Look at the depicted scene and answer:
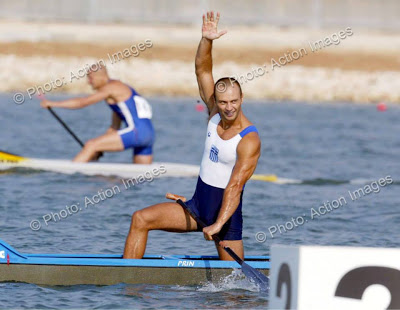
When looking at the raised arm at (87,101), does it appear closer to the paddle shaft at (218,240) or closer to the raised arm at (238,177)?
the paddle shaft at (218,240)

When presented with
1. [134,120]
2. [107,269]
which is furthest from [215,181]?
[134,120]

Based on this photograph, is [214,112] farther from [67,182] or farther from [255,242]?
[67,182]

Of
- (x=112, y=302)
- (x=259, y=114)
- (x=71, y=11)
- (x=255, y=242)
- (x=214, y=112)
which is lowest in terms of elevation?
(x=112, y=302)

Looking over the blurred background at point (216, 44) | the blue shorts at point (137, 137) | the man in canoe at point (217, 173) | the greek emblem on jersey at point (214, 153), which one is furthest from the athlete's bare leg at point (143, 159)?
the blurred background at point (216, 44)

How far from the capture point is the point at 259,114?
28.2 meters

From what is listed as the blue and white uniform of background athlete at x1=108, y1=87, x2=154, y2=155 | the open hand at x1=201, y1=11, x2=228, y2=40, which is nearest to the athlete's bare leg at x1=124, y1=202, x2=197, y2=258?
the open hand at x1=201, y1=11, x2=228, y2=40

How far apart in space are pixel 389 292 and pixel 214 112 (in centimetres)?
278

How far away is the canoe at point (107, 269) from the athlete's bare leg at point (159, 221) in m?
0.28

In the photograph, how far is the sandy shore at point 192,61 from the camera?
33.9m

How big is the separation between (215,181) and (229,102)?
2.53ft

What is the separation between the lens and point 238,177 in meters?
7.85

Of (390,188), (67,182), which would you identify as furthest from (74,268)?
(390,188)

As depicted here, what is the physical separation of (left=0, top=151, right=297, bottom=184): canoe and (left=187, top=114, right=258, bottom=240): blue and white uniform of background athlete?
6792mm

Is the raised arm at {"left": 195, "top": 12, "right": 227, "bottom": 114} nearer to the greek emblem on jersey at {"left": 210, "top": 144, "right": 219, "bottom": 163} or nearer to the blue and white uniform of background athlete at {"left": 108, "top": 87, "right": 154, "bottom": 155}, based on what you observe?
the greek emblem on jersey at {"left": 210, "top": 144, "right": 219, "bottom": 163}
